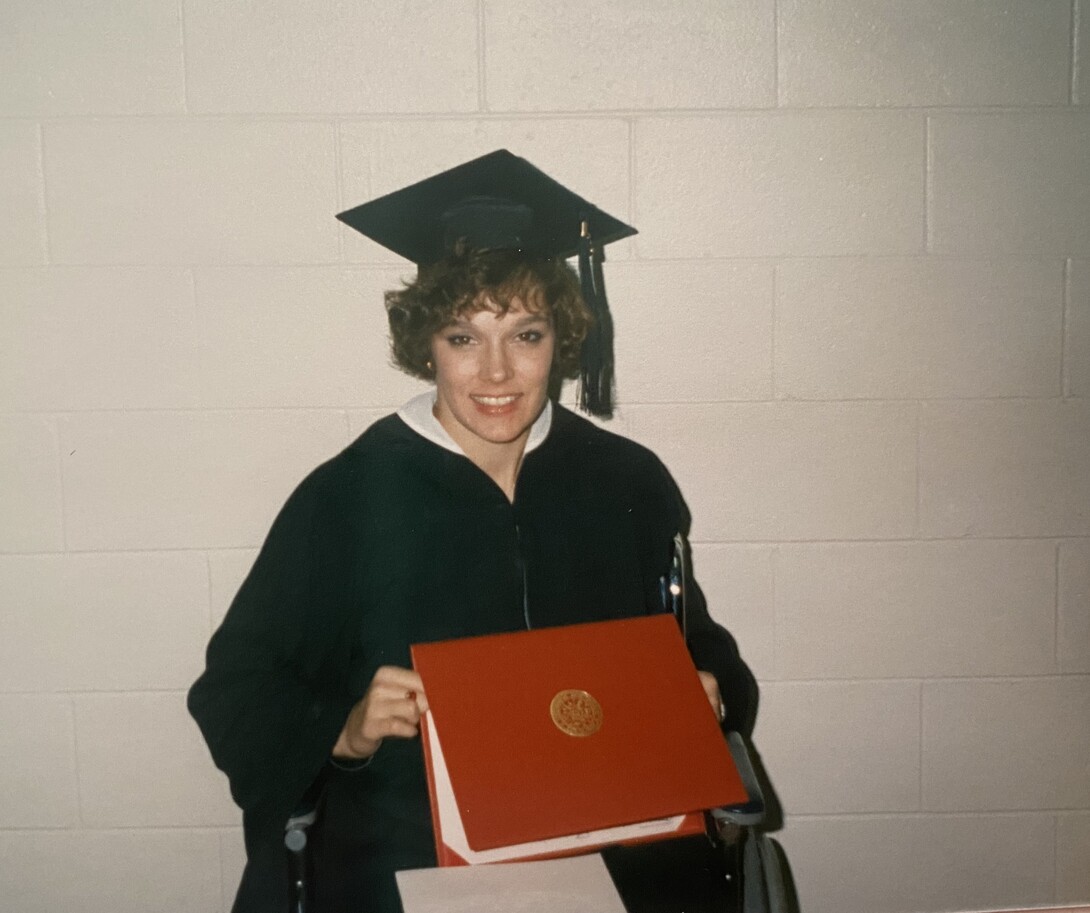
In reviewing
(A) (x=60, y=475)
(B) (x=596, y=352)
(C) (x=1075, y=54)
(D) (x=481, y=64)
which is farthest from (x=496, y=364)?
(C) (x=1075, y=54)

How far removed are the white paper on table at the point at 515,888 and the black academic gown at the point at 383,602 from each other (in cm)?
31

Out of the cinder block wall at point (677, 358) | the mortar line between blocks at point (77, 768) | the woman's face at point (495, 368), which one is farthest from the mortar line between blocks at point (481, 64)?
the mortar line between blocks at point (77, 768)

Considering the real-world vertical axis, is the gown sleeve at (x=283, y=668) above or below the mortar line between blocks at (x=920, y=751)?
above

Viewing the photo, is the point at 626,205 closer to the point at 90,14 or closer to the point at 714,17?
the point at 714,17

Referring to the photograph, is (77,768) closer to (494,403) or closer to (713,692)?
(494,403)

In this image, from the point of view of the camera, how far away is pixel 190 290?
1.57 m

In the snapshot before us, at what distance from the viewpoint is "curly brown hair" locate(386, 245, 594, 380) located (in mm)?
1426

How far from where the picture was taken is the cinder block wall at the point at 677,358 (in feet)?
5.06

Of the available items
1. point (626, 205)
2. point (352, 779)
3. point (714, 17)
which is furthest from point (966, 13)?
point (352, 779)

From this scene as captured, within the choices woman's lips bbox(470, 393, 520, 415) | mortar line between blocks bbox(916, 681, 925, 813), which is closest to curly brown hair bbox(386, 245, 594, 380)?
woman's lips bbox(470, 393, 520, 415)

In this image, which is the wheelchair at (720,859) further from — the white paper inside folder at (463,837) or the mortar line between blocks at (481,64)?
the mortar line between blocks at (481,64)

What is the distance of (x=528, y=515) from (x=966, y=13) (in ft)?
3.68

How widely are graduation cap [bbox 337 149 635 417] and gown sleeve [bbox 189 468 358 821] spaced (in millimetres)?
427

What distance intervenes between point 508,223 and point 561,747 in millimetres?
803
